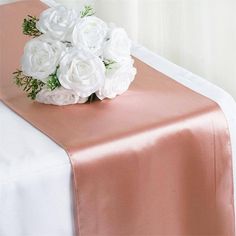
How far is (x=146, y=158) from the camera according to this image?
5.04 ft

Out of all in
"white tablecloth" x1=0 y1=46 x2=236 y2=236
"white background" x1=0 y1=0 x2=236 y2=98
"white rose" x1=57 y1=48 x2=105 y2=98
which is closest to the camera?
"white tablecloth" x1=0 y1=46 x2=236 y2=236

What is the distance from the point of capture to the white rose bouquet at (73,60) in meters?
1.58

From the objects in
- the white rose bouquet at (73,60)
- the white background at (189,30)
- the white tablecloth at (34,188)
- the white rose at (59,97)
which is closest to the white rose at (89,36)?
the white rose bouquet at (73,60)

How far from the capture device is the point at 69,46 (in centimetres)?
163

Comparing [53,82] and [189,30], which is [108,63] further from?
[189,30]

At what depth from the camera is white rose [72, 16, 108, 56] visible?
63.4 inches

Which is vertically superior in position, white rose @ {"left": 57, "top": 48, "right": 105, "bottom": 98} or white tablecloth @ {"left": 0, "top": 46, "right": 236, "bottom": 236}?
white rose @ {"left": 57, "top": 48, "right": 105, "bottom": 98}

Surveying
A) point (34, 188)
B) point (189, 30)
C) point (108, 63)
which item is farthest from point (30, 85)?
point (189, 30)

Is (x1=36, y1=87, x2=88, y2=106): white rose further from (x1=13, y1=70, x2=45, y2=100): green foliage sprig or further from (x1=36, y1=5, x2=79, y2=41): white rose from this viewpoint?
(x1=36, y1=5, x2=79, y2=41): white rose

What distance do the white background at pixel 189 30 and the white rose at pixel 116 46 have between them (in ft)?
1.93

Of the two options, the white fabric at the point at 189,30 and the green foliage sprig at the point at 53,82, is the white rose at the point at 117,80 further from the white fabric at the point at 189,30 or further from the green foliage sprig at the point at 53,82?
the white fabric at the point at 189,30

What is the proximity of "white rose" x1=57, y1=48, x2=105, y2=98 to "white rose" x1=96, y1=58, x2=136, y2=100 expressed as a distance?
0.04 metres

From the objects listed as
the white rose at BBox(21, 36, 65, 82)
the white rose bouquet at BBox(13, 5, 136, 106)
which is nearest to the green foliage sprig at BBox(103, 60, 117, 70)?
the white rose bouquet at BBox(13, 5, 136, 106)

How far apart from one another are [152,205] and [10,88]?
1.56 ft
